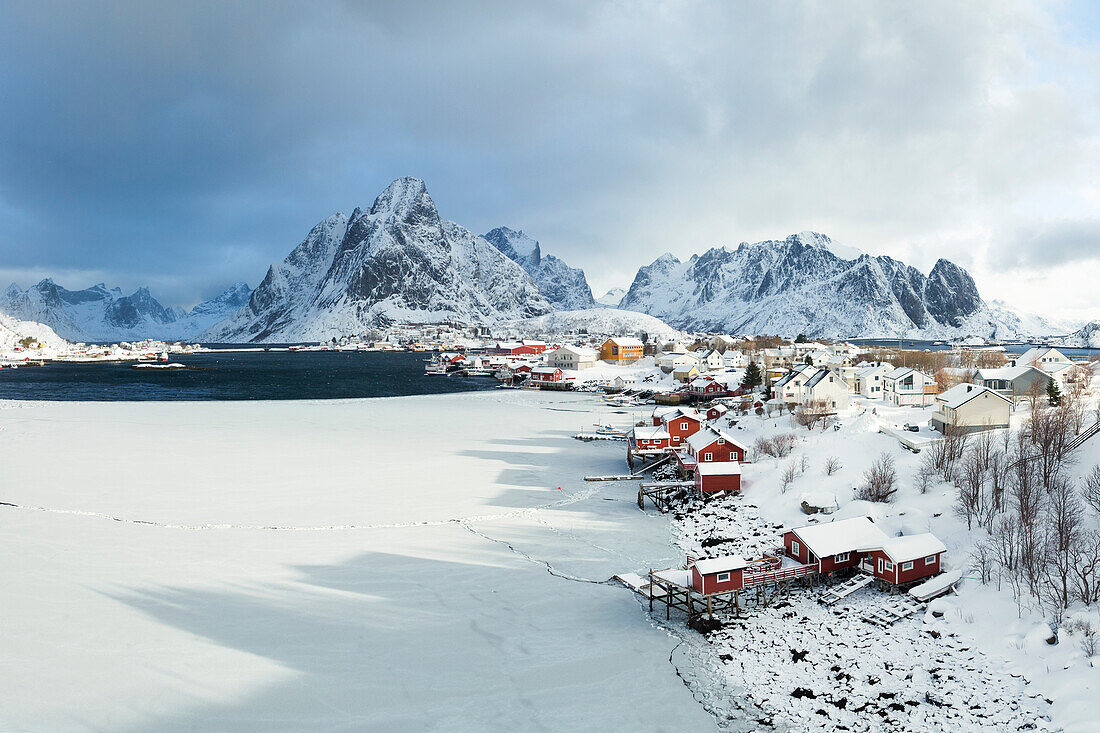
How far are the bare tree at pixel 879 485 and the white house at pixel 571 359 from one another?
97216 mm

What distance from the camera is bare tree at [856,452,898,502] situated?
29859 millimetres

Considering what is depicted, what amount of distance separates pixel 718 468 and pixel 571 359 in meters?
95.7

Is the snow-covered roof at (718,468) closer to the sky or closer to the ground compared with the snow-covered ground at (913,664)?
closer to the sky

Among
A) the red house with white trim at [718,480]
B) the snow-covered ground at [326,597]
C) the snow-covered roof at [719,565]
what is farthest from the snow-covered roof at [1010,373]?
the snow-covered roof at [719,565]

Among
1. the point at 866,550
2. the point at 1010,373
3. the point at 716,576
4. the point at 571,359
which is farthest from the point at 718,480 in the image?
the point at 571,359

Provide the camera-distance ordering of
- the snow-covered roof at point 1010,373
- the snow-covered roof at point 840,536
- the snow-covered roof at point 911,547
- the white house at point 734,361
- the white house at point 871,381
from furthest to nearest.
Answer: the white house at point 734,361, the white house at point 871,381, the snow-covered roof at point 1010,373, the snow-covered roof at point 840,536, the snow-covered roof at point 911,547

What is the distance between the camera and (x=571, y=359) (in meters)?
132

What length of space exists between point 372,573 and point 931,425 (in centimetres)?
3761

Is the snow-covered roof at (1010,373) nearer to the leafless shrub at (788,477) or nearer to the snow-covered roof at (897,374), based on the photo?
the snow-covered roof at (897,374)

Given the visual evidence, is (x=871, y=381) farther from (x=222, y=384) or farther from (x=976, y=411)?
(x=222, y=384)

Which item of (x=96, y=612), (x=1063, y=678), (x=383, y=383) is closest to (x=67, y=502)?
(x=96, y=612)

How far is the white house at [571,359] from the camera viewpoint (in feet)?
428

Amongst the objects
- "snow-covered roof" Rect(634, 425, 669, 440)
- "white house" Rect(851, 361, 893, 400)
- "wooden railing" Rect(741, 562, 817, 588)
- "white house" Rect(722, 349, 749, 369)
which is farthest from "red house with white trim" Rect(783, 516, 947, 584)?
"white house" Rect(722, 349, 749, 369)

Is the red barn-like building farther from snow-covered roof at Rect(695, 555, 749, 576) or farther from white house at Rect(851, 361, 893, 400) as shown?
white house at Rect(851, 361, 893, 400)
